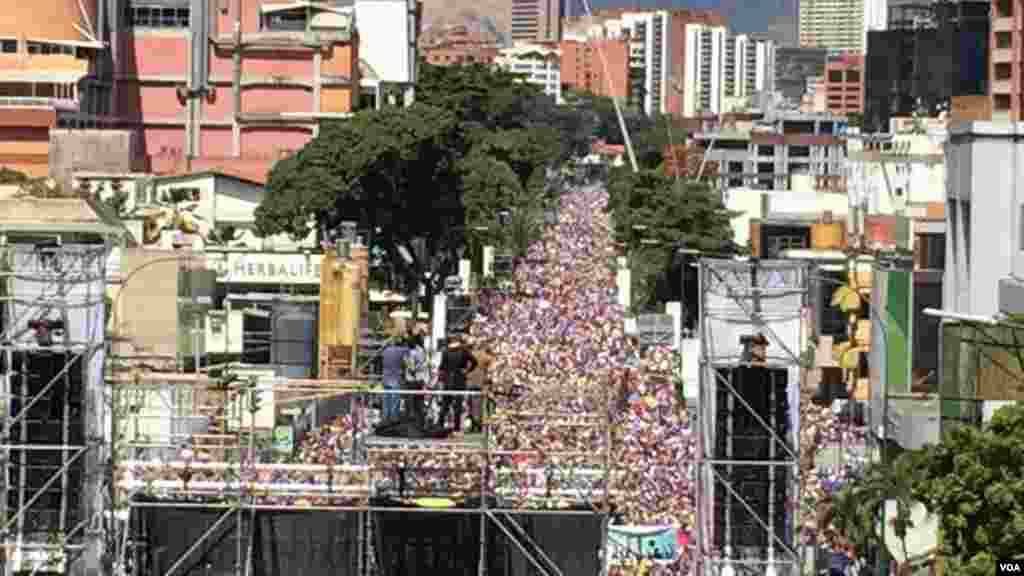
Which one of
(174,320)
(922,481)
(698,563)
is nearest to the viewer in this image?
(922,481)

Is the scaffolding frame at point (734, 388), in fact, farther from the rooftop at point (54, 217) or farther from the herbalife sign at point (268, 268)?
the herbalife sign at point (268, 268)

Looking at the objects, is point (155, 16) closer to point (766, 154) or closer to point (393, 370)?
point (393, 370)

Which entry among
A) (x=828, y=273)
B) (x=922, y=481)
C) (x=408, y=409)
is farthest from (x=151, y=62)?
(x=922, y=481)

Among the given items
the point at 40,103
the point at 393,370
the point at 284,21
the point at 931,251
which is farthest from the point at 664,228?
the point at 393,370

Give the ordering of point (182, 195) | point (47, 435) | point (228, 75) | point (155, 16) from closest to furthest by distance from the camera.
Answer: point (47, 435), point (182, 195), point (228, 75), point (155, 16)

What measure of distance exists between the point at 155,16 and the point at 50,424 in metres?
77.2

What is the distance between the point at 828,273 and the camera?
197 feet

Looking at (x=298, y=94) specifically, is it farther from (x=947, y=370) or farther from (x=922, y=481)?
(x=922, y=481)

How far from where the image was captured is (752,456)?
27953 mm

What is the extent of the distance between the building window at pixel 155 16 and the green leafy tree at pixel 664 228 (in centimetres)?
1393

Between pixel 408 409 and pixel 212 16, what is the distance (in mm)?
69293

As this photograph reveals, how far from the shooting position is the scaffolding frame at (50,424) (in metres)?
27.6

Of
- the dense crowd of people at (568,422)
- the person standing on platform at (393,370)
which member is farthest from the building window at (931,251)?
the person standing on platform at (393,370)

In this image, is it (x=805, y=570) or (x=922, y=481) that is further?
(x=805, y=570)
